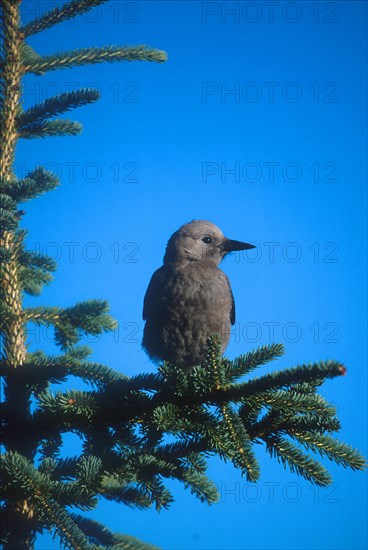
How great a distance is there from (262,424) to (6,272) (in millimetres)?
1398

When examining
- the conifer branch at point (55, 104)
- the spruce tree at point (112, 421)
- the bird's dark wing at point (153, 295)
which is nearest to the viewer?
the spruce tree at point (112, 421)

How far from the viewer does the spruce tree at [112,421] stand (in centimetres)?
207

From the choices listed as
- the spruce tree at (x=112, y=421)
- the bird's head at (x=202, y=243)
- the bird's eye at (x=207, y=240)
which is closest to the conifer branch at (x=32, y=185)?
the spruce tree at (x=112, y=421)

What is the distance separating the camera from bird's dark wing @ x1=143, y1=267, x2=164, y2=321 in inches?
Result: 181

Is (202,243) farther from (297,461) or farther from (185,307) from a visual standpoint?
(297,461)

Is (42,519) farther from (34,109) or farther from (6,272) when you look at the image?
(34,109)

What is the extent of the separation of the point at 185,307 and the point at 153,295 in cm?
38

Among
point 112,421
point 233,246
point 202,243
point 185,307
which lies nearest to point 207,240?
point 202,243

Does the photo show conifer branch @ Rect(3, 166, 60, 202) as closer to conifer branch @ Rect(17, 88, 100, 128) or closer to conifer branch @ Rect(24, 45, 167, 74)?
conifer branch @ Rect(17, 88, 100, 128)

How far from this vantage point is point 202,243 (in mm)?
5145

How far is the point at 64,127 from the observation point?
304 centimetres

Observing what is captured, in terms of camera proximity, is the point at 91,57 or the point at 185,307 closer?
the point at 91,57

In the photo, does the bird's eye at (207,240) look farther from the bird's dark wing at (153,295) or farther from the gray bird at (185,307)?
the bird's dark wing at (153,295)

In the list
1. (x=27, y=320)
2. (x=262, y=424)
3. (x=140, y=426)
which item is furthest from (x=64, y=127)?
(x=262, y=424)
